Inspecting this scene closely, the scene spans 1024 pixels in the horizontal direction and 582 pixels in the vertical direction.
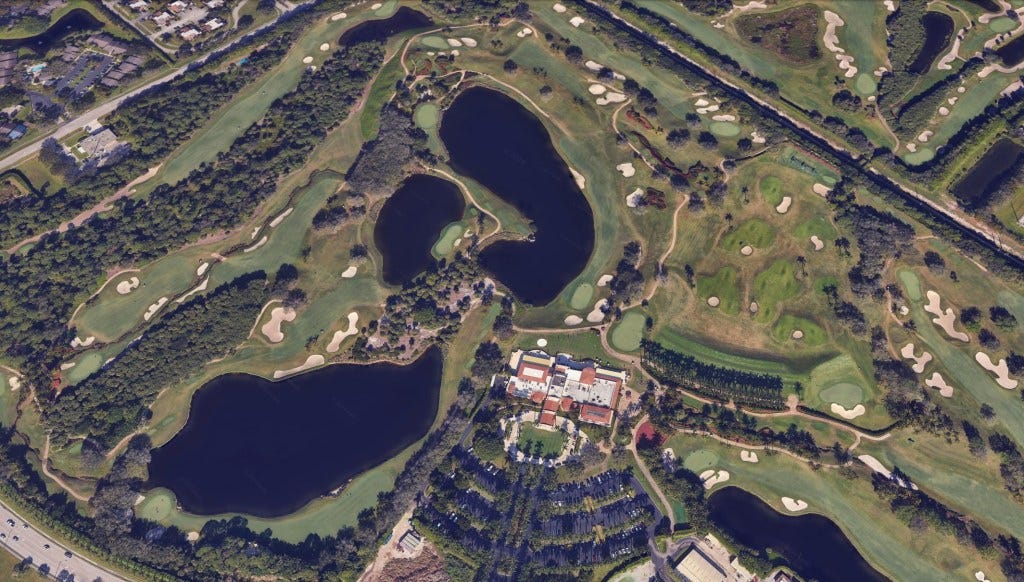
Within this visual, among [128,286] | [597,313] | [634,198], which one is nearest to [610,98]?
[634,198]

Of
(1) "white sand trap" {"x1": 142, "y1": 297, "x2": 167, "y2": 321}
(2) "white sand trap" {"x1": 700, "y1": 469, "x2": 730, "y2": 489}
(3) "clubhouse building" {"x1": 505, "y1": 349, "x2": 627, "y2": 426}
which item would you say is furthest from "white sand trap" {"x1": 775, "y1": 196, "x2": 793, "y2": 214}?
(1) "white sand trap" {"x1": 142, "y1": 297, "x2": 167, "y2": 321}

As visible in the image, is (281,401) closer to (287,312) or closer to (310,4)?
(287,312)

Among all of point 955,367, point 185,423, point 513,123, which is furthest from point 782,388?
point 185,423

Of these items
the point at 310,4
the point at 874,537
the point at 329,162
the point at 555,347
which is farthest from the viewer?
the point at 310,4

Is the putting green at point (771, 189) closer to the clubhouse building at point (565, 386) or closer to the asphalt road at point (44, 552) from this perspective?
the clubhouse building at point (565, 386)

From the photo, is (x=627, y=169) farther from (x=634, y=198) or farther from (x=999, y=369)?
(x=999, y=369)

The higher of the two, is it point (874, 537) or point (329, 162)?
point (329, 162)

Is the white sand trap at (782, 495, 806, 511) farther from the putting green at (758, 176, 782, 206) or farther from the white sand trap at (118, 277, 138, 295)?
the white sand trap at (118, 277, 138, 295)

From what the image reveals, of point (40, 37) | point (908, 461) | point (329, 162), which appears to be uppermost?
point (40, 37)
